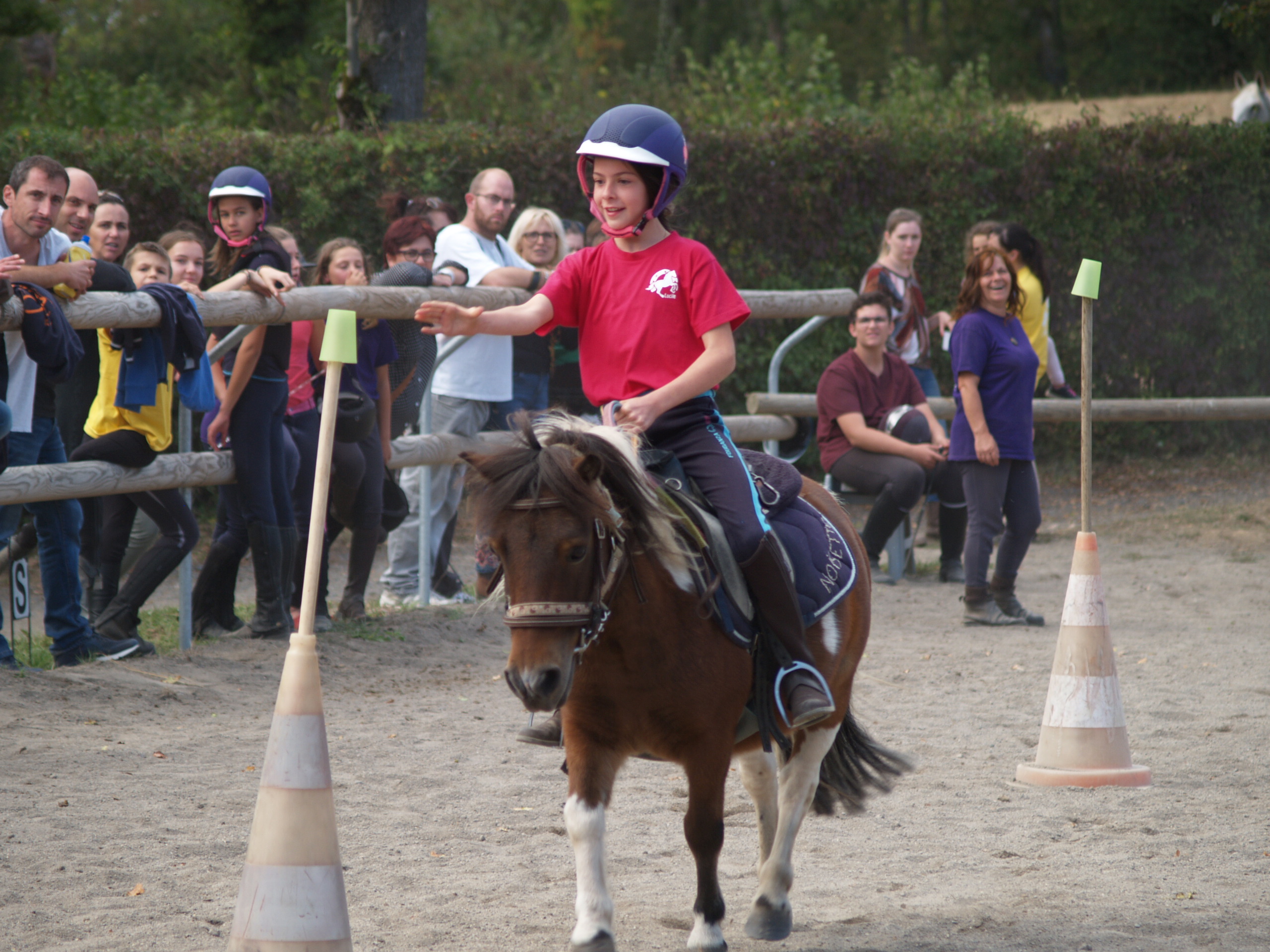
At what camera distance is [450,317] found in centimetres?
339

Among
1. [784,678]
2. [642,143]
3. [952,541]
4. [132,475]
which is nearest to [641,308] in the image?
[642,143]

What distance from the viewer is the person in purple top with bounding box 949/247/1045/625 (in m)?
8.15

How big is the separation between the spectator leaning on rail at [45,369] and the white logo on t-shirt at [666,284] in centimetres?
309

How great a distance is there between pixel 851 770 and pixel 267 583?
358 centimetres

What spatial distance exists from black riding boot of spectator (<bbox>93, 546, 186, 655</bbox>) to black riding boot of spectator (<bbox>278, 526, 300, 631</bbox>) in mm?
485

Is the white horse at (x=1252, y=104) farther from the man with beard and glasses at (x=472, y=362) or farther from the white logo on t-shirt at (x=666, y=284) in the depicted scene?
the white logo on t-shirt at (x=666, y=284)

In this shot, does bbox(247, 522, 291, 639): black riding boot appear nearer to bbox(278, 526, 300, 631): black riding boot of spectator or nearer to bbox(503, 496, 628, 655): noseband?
bbox(278, 526, 300, 631): black riding boot of spectator

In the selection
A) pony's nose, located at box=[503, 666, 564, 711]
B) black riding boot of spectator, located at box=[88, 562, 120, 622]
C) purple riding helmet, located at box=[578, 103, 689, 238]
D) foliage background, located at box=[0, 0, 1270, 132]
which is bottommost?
black riding boot of spectator, located at box=[88, 562, 120, 622]

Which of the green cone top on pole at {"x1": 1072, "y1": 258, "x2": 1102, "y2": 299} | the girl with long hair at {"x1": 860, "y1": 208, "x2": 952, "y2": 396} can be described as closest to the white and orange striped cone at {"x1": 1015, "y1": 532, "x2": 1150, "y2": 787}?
the green cone top on pole at {"x1": 1072, "y1": 258, "x2": 1102, "y2": 299}

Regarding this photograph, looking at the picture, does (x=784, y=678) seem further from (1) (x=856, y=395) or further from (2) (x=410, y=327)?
(1) (x=856, y=395)

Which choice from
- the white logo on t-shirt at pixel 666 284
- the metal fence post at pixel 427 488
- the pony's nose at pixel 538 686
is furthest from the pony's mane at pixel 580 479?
the metal fence post at pixel 427 488

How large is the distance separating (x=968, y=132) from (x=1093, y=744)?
31.2ft

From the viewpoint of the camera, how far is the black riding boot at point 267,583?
6840mm

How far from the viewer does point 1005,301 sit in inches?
324
